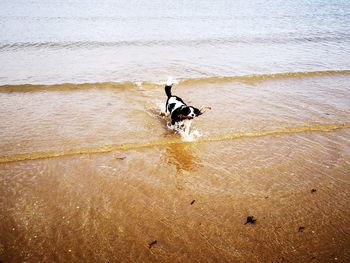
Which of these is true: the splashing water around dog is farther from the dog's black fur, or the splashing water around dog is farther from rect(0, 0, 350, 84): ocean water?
rect(0, 0, 350, 84): ocean water

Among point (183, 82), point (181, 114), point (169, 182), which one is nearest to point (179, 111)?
point (181, 114)

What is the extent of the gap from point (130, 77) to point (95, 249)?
8.08 m

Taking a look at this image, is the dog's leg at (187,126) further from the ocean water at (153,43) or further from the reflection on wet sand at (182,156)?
the ocean water at (153,43)

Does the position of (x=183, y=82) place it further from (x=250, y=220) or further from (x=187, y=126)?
(x=250, y=220)

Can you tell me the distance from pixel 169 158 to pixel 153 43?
11654 mm

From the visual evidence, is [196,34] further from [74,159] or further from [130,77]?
[74,159]

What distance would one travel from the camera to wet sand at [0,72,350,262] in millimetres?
3775

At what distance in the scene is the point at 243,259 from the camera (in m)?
3.63

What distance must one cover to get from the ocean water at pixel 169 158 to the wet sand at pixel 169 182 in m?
0.02

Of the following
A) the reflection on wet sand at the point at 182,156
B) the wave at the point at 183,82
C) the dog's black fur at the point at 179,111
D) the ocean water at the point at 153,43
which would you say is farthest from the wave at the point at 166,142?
the ocean water at the point at 153,43

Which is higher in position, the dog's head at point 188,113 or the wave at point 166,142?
the dog's head at point 188,113

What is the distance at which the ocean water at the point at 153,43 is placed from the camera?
37.9ft

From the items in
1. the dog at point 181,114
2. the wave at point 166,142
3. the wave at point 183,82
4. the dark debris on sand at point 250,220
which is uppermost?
the dog at point 181,114

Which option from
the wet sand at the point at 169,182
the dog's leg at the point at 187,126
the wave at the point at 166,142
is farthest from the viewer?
the dog's leg at the point at 187,126
